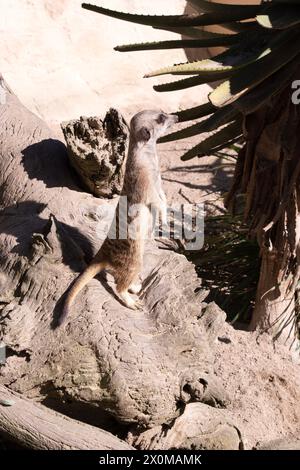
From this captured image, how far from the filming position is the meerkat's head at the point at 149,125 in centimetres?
363

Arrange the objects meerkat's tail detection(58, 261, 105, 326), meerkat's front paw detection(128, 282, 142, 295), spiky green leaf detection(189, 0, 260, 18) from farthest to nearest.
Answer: spiky green leaf detection(189, 0, 260, 18)
meerkat's front paw detection(128, 282, 142, 295)
meerkat's tail detection(58, 261, 105, 326)

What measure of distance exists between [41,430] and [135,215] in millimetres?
1055

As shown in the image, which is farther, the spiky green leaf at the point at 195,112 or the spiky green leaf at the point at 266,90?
the spiky green leaf at the point at 195,112

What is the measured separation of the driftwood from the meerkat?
59 millimetres

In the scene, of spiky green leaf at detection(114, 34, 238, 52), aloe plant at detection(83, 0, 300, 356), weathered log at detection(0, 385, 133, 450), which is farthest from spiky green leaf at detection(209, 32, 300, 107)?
weathered log at detection(0, 385, 133, 450)

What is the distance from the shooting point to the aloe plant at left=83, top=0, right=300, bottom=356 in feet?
11.1

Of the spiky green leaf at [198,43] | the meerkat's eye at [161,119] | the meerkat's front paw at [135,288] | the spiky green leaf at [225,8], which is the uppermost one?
the spiky green leaf at [225,8]

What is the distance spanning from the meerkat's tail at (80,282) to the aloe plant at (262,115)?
2.39 feet

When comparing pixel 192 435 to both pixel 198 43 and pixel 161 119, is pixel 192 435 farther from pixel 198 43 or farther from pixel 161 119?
pixel 198 43

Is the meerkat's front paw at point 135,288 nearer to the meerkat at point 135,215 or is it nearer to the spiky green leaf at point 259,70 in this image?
the meerkat at point 135,215

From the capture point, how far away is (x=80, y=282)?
3203mm

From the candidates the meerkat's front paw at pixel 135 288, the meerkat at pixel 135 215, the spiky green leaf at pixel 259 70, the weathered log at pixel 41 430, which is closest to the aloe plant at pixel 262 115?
the spiky green leaf at pixel 259 70

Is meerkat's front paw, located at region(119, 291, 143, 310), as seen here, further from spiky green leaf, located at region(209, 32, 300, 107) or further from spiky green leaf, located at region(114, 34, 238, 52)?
spiky green leaf, located at region(114, 34, 238, 52)

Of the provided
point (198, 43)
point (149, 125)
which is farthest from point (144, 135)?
point (198, 43)
